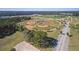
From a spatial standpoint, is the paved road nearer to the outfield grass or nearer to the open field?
the open field

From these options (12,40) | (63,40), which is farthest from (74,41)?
(12,40)

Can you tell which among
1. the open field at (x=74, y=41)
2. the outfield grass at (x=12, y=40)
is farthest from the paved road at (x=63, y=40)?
the outfield grass at (x=12, y=40)

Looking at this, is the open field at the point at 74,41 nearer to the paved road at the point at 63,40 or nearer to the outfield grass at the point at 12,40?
the paved road at the point at 63,40

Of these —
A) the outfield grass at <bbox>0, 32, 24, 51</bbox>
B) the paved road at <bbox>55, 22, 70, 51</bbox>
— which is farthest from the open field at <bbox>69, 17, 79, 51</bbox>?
the outfield grass at <bbox>0, 32, 24, 51</bbox>

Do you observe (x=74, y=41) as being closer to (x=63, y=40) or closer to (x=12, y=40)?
(x=63, y=40)
